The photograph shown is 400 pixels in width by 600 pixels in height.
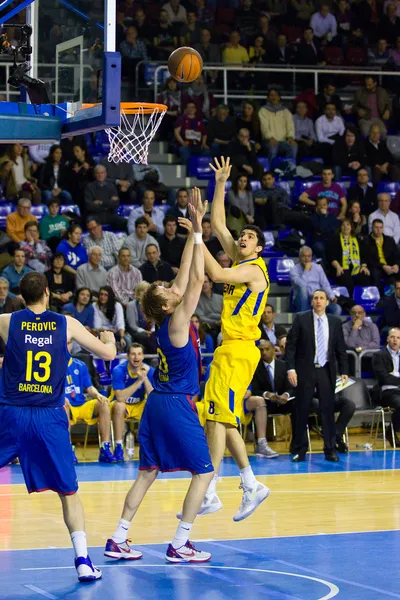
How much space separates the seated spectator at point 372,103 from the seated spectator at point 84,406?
996cm

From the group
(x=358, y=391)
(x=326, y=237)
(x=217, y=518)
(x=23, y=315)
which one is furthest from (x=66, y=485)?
(x=326, y=237)

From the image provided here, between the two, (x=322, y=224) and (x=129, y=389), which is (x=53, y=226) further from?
(x=322, y=224)

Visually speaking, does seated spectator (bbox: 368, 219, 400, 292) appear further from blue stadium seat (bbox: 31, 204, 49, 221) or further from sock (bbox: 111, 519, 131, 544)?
sock (bbox: 111, 519, 131, 544)

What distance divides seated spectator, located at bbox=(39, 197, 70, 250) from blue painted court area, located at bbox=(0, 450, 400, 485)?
4.28 meters

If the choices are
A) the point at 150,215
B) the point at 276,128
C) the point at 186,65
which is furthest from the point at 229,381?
the point at 276,128

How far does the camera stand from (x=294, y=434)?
45.8ft

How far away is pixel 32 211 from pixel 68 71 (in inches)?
326

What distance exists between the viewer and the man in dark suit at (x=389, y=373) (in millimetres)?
14766

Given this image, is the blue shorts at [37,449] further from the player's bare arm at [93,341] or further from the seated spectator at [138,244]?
the seated spectator at [138,244]

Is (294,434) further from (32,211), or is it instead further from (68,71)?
(68,71)

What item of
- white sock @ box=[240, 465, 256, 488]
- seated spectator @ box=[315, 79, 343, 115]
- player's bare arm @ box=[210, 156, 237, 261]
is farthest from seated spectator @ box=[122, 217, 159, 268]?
white sock @ box=[240, 465, 256, 488]

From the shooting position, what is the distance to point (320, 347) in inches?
534

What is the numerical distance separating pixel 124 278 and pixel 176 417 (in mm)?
8399

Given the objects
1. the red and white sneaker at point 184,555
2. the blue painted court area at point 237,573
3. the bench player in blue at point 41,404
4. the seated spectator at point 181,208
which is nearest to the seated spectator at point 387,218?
the seated spectator at point 181,208
